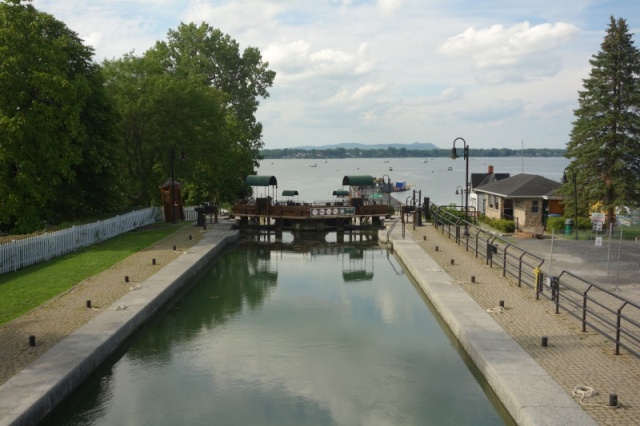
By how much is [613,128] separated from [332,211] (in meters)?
19.9

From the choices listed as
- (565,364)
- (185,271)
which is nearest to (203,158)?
(185,271)

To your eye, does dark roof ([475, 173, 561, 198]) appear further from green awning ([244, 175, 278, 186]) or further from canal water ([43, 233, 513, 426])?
canal water ([43, 233, 513, 426])

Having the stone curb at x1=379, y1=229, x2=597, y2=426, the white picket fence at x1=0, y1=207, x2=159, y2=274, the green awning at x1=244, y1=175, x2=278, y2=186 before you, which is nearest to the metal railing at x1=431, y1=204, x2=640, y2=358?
the stone curb at x1=379, y1=229, x2=597, y2=426

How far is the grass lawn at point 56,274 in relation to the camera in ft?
63.9

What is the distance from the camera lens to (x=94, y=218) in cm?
3706

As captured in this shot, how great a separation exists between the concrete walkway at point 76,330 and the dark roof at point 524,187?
83.5 feet

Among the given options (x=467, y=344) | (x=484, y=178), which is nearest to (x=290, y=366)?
(x=467, y=344)

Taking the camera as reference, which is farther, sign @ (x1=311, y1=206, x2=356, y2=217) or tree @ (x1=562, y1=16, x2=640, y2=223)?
sign @ (x1=311, y1=206, x2=356, y2=217)

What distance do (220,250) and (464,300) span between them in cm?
1931

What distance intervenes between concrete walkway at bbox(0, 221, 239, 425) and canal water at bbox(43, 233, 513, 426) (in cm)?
58

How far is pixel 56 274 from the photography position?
2422 centimetres

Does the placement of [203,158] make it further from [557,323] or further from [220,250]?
[557,323]

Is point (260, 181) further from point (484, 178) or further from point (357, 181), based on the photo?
point (484, 178)

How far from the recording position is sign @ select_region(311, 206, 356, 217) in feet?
148
